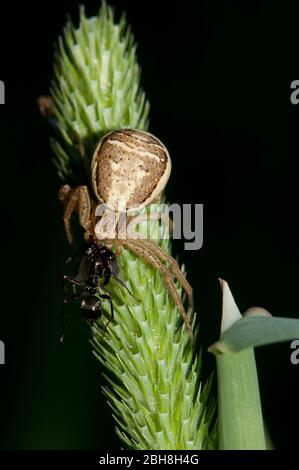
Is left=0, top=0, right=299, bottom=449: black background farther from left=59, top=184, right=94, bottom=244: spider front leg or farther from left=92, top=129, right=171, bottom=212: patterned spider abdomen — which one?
left=92, top=129, right=171, bottom=212: patterned spider abdomen

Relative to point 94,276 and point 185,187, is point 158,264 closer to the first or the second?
point 94,276

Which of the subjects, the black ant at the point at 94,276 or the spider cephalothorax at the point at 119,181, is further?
the spider cephalothorax at the point at 119,181

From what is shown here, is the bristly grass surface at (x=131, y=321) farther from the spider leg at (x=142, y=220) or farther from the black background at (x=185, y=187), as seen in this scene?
the black background at (x=185, y=187)

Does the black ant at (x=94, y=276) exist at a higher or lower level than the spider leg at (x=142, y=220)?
lower

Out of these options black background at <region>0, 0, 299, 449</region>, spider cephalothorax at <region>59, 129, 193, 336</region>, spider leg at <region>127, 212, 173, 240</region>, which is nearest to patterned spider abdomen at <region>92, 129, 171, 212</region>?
spider cephalothorax at <region>59, 129, 193, 336</region>

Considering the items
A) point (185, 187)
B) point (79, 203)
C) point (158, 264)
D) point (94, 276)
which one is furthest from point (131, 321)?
point (185, 187)

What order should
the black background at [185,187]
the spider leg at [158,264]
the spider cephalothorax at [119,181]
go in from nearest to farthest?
the spider leg at [158,264], the spider cephalothorax at [119,181], the black background at [185,187]

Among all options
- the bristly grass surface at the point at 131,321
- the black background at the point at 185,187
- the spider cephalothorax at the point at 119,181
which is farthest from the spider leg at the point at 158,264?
the black background at the point at 185,187
